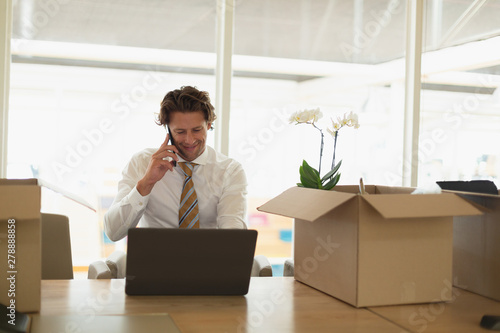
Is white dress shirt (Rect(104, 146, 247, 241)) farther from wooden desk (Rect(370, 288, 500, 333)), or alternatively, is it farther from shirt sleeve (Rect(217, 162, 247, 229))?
wooden desk (Rect(370, 288, 500, 333))

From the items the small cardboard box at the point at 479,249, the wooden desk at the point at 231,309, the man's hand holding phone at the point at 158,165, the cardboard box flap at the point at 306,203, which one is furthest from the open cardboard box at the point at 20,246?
the small cardboard box at the point at 479,249

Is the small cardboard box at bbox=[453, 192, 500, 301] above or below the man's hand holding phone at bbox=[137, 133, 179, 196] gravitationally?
below

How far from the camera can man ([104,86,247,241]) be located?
7.61 feet

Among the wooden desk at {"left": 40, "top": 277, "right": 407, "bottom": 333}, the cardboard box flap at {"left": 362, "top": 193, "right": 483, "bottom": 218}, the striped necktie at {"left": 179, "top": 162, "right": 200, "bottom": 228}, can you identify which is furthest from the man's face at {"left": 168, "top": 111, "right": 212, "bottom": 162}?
the cardboard box flap at {"left": 362, "top": 193, "right": 483, "bottom": 218}

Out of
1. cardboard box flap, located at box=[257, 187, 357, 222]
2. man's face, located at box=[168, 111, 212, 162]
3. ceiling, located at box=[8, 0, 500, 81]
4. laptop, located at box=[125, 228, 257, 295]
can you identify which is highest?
ceiling, located at box=[8, 0, 500, 81]

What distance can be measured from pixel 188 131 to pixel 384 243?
1.12 m

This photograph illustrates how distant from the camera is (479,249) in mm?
1670

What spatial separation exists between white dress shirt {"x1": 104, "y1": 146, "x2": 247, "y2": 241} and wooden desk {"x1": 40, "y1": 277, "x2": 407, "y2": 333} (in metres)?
0.72

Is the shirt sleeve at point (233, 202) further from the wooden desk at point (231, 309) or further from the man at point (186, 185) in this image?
the wooden desk at point (231, 309)

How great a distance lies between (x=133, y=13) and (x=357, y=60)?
1556 mm

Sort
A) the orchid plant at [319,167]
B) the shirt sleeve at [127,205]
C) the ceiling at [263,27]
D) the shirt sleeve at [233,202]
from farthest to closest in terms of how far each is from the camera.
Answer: the ceiling at [263,27] < the shirt sleeve at [233,202] < the shirt sleeve at [127,205] < the orchid plant at [319,167]

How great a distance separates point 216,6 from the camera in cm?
343

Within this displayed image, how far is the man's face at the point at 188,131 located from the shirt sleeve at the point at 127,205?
0.71 ft

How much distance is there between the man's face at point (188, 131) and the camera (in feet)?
7.68
